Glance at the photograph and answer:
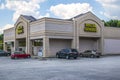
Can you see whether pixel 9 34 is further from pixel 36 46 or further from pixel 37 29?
pixel 37 29

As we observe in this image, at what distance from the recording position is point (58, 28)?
A: 1609 inches

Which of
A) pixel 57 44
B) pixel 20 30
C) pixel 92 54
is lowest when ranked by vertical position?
pixel 92 54

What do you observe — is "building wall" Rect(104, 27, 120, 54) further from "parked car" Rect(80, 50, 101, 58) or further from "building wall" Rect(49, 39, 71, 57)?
"building wall" Rect(49, 39, 71, 57)

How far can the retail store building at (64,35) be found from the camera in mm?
40219

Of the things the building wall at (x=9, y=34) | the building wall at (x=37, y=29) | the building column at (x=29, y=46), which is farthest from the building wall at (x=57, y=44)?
the building wall at (x=9, y=34)

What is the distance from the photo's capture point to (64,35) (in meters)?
41.6

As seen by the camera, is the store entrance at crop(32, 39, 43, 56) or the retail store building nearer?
the retail store building

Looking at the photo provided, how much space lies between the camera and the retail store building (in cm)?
4022

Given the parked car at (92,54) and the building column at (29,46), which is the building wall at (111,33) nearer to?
the parked car at (92,54)

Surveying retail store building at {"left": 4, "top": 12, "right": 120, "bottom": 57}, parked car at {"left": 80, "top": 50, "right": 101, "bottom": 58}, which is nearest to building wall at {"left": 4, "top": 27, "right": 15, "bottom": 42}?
retail store building at {"left": 4, "top": 12, "right": 120, "bottom": 57}

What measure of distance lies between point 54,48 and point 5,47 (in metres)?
22.7

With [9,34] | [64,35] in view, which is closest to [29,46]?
[64,35]

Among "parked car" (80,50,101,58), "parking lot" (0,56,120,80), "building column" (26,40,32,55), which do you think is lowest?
"parking lot" (0,56,120,80)

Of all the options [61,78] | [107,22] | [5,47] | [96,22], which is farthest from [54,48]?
[107,22]
